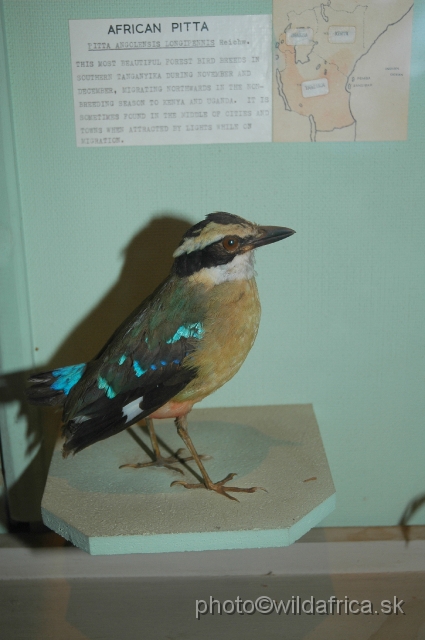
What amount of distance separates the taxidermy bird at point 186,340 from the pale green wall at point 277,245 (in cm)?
35

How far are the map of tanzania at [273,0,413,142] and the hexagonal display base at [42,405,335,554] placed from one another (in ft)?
2.69

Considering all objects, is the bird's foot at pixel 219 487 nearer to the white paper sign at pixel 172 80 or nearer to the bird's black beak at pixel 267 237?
the bird's black beak at pixel 267 237

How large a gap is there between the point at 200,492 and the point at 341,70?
1130 millimetres

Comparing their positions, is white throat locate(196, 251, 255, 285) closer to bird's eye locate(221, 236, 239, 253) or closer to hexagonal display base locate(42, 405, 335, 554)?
bird's eye locate(221, 236, 239, 253)

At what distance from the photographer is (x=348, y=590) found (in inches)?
70.3

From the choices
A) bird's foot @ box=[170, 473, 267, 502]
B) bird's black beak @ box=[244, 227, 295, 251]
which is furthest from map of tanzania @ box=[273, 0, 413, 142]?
bird's foot @ box=[170, 473, 267, 502]

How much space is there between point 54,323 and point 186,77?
2.57 ft

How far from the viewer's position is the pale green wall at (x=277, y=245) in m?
1.60

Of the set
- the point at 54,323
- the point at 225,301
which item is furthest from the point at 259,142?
the point at 54,323

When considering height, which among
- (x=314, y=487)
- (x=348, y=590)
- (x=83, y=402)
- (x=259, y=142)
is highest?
(x=259, y=142)

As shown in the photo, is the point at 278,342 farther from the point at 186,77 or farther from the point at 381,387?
the point at 186,77

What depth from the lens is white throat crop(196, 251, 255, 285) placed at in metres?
1.37

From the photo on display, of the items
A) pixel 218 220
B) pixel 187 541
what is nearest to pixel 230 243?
pixel 218 220

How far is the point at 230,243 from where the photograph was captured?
4.38 ft
